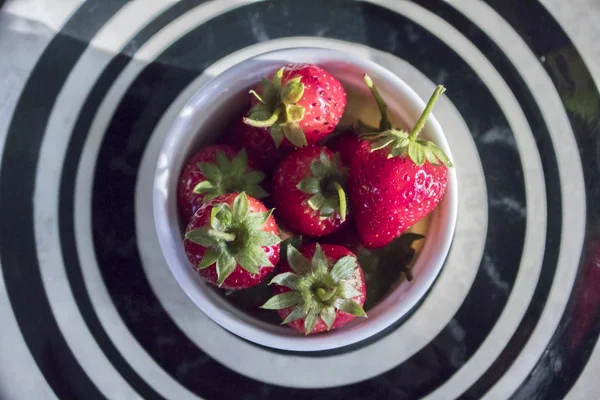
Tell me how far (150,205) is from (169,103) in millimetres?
122

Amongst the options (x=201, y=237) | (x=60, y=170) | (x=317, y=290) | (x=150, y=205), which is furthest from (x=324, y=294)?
(x=60, y=170)

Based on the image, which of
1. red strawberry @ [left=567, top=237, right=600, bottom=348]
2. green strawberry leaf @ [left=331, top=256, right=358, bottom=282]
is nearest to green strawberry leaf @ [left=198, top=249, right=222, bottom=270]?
green strawberry leaf @ [left=331, top=256, right=358, bottom=282]

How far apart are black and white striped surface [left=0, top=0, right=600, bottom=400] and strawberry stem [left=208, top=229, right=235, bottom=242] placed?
0.22 meters

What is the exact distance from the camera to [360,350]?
75 cm

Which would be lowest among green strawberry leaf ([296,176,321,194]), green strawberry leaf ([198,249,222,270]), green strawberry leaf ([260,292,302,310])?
green strawberry leaf ([260,292,302,310])

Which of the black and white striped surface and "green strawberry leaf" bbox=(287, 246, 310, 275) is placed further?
the black and white striped surface

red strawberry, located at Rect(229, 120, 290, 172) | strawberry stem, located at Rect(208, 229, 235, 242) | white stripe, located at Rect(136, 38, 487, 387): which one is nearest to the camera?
strawberry stem, located at Rect(208, 229, 235, 242)

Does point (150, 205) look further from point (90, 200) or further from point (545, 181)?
point (545, 181)

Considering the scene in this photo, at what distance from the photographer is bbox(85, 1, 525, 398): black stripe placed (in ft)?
2.46

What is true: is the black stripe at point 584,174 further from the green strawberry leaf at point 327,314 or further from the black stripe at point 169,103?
the green strawberry leaf at point 327,314

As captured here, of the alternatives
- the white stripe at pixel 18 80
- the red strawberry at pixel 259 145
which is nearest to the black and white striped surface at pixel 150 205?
the white stripe at pixel 18 80

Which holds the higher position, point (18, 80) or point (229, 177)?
point (18, 80)

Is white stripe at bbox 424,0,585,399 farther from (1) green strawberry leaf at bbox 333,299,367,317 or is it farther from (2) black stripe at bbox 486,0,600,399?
(1) green strawberry leaf at bbox 333,299,367,317

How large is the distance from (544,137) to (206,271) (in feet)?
1.47
